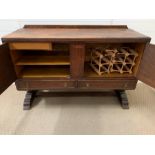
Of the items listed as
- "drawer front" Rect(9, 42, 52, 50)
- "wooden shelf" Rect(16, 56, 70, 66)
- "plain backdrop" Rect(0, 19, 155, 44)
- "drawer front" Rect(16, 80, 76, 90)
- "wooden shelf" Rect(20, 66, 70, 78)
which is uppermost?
"plain backdrop" Rect(0, 19, 155, 44)

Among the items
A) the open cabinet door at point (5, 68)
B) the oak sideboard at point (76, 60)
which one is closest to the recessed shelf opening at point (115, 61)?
the oak sideboard at point (76, 60)

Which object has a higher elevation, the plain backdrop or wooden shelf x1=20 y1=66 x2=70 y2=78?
the plain backdrop

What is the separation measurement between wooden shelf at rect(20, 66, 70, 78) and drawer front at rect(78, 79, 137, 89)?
0.18 m

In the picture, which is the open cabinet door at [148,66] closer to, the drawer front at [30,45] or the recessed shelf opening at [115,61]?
the recessed shelf opening at [115,61]

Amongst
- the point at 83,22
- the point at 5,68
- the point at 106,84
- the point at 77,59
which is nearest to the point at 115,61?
the point at 106,84

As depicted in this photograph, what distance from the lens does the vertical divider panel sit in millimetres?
1102

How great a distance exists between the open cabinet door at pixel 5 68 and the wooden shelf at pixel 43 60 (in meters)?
0.09

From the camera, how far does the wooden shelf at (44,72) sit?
51.5 inches

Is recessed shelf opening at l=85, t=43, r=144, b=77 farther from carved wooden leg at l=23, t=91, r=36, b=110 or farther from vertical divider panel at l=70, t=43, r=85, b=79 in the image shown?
carved wooden leg at l=23, t=91, r=36, b=110

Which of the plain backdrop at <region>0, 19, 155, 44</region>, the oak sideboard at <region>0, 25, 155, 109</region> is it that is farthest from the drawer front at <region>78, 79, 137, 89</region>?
the plain backdrop at <region>0, 19, 155, 44</region>

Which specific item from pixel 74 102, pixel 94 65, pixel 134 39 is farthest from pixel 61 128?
pixel 134 39

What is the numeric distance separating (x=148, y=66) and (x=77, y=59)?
561 millimetres
